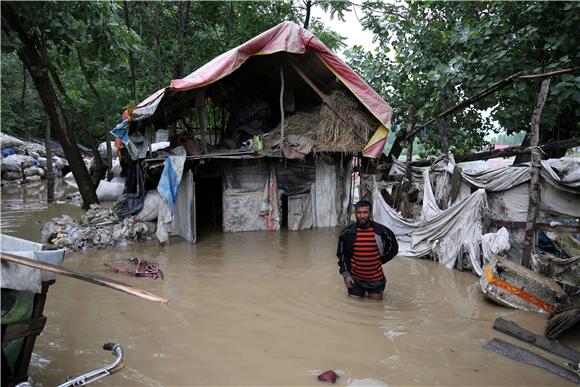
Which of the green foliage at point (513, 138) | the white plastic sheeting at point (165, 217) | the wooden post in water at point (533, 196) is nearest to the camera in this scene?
the wooden post in water at point (533, 196)

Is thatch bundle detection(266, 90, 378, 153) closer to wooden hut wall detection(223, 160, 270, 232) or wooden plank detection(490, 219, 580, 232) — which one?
wooden hut wall detection(223, 160, 270, 232)

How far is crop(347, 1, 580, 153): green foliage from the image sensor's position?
6.81 meters

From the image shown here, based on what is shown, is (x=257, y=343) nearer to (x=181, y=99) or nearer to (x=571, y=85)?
(x=571, y=85)

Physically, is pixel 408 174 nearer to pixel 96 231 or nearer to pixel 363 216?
pixel 363 216

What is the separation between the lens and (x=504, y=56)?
761 cm

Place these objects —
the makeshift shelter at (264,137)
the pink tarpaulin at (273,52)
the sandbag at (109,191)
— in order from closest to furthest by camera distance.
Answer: the pink tarpaulin at (273,52) < the makeshift shelter at (264,137) < the sandbag at (109,191)

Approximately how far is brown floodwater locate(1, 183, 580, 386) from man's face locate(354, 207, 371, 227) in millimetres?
1126

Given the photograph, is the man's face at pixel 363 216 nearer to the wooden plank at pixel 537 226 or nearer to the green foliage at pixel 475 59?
the wooden plank at pixel 537 226

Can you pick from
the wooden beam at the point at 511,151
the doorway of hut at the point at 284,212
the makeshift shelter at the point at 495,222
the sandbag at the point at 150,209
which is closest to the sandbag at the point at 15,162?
the sandbag at the point at 150,209

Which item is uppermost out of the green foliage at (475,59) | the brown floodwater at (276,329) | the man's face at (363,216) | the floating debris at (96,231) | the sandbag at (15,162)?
the green foliage at (475,59)

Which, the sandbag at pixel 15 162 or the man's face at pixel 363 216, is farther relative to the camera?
the sandbag at pixel 15 162

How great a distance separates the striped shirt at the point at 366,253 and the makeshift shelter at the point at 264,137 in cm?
511

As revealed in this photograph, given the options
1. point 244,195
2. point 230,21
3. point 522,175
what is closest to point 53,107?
point 244,195

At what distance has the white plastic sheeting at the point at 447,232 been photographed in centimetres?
728
